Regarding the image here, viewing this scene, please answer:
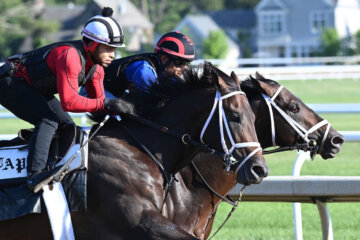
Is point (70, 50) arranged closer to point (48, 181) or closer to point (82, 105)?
point (82, 105)

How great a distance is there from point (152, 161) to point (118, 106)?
405 mm

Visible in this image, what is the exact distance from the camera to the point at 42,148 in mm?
4445

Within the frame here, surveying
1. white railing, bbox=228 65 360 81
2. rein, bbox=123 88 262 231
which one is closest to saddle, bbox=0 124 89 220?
rein, bbox=123 88 262 231

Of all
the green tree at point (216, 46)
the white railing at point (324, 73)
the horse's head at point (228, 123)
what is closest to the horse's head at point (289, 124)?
the horse's head at point (228, 123)

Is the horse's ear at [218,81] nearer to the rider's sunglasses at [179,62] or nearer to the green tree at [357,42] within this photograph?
the rider's sunglasses at [179,62]

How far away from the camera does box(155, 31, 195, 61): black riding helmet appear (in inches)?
219

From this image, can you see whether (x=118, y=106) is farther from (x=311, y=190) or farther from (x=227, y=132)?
(x=311, y=190)

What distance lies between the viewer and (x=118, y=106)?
471cm

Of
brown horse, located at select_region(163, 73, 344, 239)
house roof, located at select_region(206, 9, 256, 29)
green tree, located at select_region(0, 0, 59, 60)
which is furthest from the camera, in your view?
house roof, located at select_region(206, 9, 256, 29)

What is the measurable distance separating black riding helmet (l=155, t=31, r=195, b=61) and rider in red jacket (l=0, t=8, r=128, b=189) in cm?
91

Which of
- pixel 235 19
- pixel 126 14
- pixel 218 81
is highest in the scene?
pixel 218 81

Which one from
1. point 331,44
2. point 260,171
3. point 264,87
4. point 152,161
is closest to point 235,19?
point 331,44

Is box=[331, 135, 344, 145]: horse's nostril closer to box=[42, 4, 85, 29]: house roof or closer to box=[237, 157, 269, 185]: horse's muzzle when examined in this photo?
box=[237, 157, 269, 185]: horse's muzzle

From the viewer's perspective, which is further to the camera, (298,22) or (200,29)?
(200,29)
